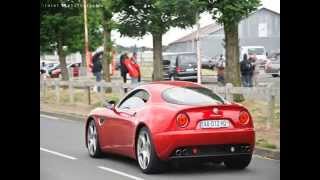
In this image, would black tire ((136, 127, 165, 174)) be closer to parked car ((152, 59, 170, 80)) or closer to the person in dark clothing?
parked car ((152, 59, 170, 80))

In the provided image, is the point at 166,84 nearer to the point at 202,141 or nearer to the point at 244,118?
the point at 202,141

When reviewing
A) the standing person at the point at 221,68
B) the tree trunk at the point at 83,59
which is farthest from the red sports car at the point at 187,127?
the tree trunk at the point at 83,59

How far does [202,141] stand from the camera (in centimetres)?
724

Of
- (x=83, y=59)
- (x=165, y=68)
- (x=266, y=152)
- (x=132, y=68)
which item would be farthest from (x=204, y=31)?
(x=266, y=152)

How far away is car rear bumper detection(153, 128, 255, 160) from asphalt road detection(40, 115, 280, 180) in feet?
0.51

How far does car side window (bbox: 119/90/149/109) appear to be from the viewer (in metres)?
7.66

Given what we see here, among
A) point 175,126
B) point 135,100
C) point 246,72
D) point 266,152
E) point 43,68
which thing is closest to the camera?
point 43,68

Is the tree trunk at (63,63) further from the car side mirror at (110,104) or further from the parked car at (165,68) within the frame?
the parked car at (165,68)

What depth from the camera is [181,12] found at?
279 inches

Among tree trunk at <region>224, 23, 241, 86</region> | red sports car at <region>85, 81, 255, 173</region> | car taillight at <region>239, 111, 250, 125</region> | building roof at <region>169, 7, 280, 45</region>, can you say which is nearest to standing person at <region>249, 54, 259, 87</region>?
tree trunk at <region>224, 23, 241, 86</region>

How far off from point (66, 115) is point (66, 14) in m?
2.33

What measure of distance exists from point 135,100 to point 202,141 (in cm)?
88
